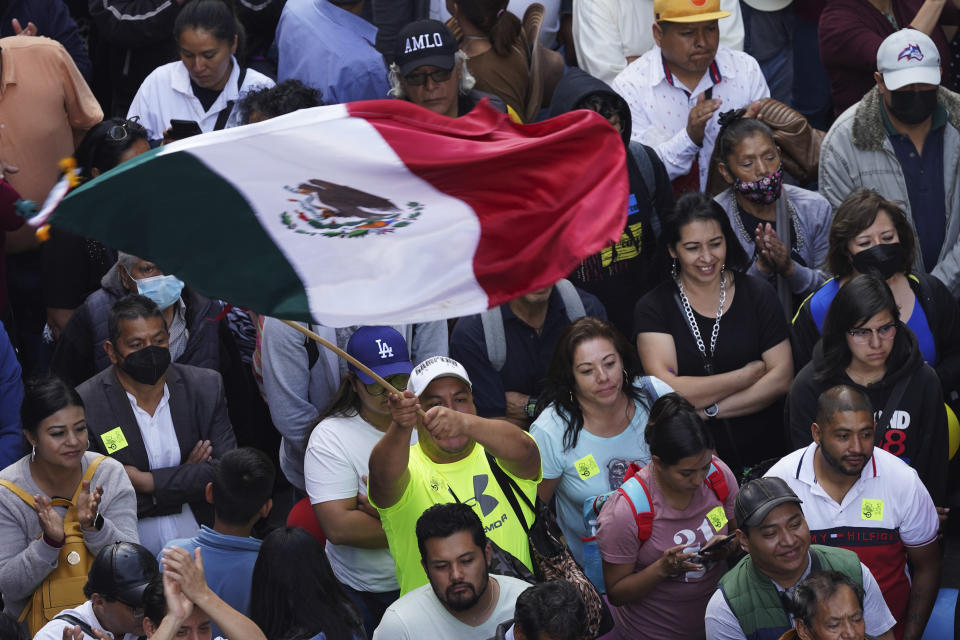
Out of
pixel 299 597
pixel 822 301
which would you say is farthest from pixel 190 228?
pixel 822 301

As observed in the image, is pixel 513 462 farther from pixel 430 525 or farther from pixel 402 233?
pixel 402 233

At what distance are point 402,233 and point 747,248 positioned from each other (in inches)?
131

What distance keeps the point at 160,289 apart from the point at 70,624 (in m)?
2.22

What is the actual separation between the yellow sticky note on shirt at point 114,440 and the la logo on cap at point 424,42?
269cm

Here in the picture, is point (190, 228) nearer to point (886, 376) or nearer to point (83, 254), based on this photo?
point (83, 254)

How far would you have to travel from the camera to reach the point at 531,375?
7.30 metres

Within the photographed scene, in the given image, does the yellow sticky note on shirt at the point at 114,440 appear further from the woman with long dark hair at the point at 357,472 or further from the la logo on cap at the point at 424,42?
the la logo on cap at the point at 424,42

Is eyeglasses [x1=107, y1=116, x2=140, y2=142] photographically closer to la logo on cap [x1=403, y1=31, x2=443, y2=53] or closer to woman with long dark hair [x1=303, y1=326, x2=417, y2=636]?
la logo on cap [x1=403, y1=31, x2=443, y2=53]

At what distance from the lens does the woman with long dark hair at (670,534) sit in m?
6.09

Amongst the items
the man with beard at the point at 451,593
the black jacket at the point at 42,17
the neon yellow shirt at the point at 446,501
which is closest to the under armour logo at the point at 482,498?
the neon yellow shirt at the point at 446,501

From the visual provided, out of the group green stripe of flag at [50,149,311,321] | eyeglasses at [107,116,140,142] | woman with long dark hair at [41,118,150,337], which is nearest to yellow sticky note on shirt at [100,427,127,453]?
woman with long dark hair at [41,118,150,337]

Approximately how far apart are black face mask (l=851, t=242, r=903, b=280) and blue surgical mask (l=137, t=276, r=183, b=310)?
3.45 m

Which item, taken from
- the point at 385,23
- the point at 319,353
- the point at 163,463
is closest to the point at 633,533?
the point at 319,353

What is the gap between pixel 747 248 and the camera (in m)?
8.00
